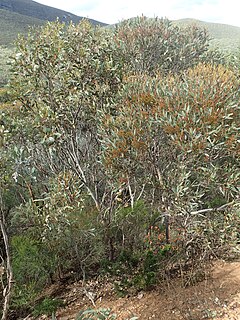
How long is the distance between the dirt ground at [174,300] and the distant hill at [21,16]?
41.5 metres

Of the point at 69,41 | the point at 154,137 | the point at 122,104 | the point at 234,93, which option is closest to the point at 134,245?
the point at 154,137

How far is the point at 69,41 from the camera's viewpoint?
258 inches

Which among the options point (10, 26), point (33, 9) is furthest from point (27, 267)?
point (33, 9)

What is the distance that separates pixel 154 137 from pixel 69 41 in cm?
255

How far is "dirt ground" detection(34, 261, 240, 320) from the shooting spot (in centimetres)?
515

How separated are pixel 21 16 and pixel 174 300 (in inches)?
2644

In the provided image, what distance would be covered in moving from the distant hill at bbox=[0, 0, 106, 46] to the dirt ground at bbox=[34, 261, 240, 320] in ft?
136

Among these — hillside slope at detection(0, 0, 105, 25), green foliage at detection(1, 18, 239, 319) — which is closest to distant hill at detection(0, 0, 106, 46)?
hillside slope at detection(0, 0, 105, 25)

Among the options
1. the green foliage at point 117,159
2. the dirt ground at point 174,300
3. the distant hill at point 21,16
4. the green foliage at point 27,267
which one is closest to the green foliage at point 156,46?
the green foliage at point 117,159

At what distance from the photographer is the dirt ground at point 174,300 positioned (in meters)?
5.15

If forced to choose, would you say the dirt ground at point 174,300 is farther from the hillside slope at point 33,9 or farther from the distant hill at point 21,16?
the hillside slope at point 33,9

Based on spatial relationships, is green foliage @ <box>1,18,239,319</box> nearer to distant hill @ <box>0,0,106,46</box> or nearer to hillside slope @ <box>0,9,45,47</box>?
hillside slope @ <box>0,9,45,47</box>

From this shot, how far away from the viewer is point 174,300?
5.46 metres

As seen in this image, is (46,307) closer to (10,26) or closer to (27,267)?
(27,267)
